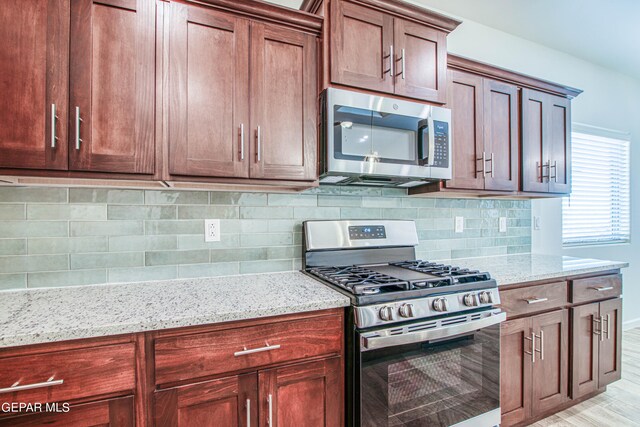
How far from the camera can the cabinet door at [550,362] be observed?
1810mm

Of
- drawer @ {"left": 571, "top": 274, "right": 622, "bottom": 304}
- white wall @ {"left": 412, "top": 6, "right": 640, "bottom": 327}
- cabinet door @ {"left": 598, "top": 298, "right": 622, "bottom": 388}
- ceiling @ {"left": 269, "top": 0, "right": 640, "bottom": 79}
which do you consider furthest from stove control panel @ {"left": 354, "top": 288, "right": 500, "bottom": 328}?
ceiling @ {"left": 269, "top": 0, "right": 640, "bottom": 79}

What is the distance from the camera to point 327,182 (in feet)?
6.15

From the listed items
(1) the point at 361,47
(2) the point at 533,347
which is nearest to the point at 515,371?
(2) the point at 533,347

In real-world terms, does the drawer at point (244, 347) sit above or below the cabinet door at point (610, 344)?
above

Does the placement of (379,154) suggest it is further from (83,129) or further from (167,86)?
(83,129)

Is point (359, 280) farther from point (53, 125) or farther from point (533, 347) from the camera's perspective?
point (53, 125)

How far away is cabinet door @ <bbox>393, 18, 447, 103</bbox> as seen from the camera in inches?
68.1

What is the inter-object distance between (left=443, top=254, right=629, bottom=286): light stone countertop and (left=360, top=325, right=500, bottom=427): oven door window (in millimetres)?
392

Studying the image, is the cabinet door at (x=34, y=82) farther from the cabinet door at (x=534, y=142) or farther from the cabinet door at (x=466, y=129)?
the cabinet door at (x=534, y=142)

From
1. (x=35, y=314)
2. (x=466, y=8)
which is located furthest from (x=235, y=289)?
(x=466, y=8)

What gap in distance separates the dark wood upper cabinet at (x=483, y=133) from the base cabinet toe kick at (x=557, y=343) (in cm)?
71

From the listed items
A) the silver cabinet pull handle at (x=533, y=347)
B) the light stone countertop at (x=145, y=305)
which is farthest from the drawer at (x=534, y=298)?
the light stone countertop at (x=145, y=305)

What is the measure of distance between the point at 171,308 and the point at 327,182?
1087 mm

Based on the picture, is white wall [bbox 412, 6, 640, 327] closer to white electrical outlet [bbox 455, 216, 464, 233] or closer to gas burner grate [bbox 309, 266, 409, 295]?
white electrical outlet [bbox 455, 216, 464, 233]
